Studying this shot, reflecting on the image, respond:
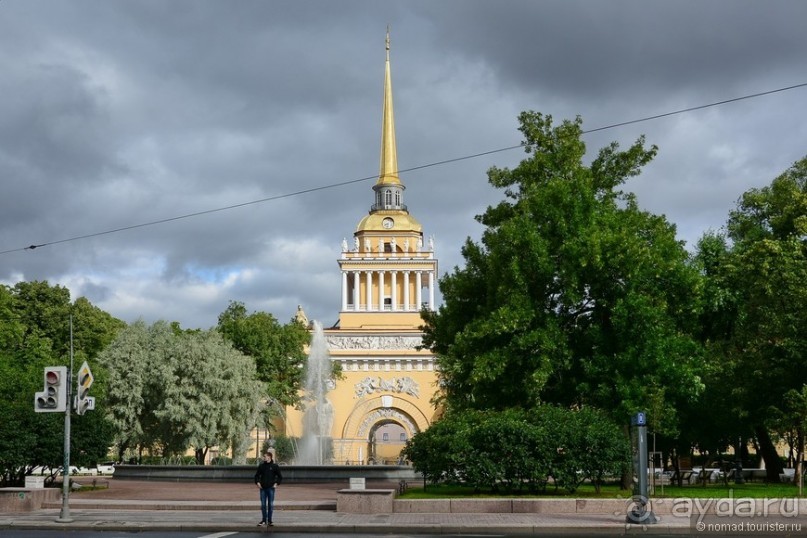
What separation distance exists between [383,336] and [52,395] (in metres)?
54.3

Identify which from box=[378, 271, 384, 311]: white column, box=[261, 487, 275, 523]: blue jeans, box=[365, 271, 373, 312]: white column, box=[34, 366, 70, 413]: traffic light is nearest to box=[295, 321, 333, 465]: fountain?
box=[365, 271, 373, 312]: white column

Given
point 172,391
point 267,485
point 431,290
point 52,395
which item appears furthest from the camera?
point 431,290

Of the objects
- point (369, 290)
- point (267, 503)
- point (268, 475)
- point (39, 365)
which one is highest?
point (369, 290)

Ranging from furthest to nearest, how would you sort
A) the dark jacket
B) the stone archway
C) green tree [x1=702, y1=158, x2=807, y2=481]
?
the stone archway < green tree [x1=702, y1=158, x2=807, y2=481] < the dark jacket

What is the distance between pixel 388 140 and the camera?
3369 inches

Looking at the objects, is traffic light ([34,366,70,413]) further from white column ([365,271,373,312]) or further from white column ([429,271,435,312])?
white column ([429,271,435,312])

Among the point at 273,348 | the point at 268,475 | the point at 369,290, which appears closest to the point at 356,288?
the point at 369,290

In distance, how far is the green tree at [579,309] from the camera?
26.9m

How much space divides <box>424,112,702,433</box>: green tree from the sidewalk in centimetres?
700

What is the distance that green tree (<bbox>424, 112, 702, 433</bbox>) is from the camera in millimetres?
26875

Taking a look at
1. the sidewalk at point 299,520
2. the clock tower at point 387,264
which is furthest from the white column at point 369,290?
the sidewalk at point 299,520

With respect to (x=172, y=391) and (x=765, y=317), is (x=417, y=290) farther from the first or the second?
(x=765, y=317)

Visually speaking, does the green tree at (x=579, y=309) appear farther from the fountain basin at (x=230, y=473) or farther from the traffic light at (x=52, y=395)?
the traffic light at (x=52, y=395)

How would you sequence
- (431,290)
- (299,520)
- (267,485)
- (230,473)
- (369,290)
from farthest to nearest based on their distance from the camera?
1. (431,290)
2. (369,290)
3. (230,473)
4. (299,520)
5. (267,485)
